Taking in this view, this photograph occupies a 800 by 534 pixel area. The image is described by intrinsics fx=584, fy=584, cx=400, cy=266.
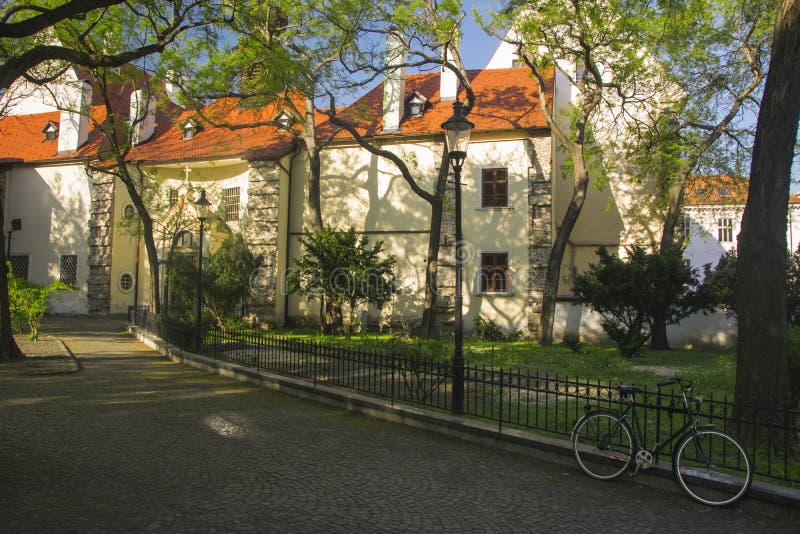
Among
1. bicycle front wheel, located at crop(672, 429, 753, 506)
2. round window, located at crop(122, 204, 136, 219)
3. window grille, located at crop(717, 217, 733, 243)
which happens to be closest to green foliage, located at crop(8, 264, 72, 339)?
round window, located at crop(122, 204, 136, 219)

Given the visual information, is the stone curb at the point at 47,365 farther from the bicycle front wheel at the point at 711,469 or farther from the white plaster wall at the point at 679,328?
the white plaster wall at the point at 679,328

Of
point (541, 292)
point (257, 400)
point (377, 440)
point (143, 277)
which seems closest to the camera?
point (377, 440)

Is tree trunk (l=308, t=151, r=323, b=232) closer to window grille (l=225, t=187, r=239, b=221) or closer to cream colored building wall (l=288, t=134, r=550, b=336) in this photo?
cream colored building wall (l=288, t=134, r=550, b=336)

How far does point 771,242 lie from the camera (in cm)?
654

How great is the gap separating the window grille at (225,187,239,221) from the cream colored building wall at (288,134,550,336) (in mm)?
3163

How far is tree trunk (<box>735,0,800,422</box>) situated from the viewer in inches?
257

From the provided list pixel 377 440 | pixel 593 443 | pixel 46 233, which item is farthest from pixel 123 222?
pixel 593 443

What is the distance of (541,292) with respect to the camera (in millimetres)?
22000

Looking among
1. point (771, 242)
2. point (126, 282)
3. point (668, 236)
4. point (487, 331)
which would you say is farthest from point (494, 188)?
point (126, 282)

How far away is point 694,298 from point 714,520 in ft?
46.2

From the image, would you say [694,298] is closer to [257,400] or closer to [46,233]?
[257,400]

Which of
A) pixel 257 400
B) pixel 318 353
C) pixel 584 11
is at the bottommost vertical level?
pixel 257 400

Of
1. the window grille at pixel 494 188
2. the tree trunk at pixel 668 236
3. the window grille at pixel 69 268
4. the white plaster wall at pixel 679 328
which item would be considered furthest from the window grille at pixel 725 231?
the window grille at pixel 69 268

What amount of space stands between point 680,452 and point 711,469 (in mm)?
444
